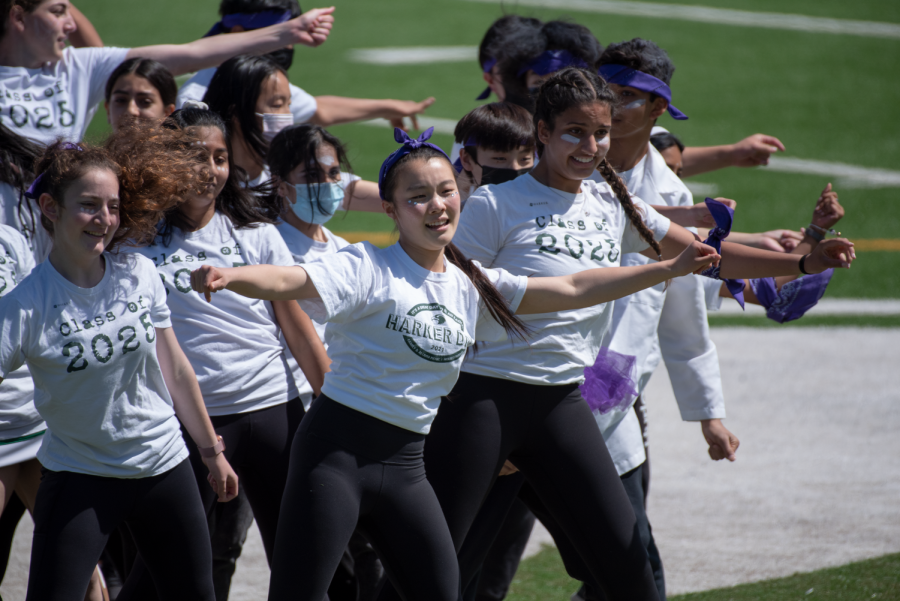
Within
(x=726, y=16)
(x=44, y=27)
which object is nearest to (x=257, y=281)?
(x=44, y=27)

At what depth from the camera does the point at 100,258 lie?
296 cm

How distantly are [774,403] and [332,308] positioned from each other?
5.08 metres

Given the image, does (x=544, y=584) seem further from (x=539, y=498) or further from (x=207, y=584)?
(x=207, y=584)

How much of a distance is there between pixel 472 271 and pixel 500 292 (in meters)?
0.11

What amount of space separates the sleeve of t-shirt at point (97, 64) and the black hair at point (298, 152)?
1.06 m

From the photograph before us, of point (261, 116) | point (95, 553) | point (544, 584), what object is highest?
point (261, 116)

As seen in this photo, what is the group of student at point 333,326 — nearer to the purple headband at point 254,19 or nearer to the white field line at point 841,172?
the purple headband at point 254,19

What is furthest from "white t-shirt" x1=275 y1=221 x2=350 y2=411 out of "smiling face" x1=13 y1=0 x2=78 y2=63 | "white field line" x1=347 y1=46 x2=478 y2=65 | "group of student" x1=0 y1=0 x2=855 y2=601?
"white field line" x1=347 y1=46 x2=478 y2=65

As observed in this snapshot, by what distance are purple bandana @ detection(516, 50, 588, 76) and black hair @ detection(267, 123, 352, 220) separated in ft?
4.34

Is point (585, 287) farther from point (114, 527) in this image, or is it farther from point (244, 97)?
point (244, 97)

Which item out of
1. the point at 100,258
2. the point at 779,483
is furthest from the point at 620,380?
the point at 779,483

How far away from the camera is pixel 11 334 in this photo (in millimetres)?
2717

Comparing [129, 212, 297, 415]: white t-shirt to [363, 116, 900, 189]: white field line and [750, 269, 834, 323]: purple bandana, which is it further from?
[363, 116, 900, 189]: white field line

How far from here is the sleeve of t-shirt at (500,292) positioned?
3162 millimetres
